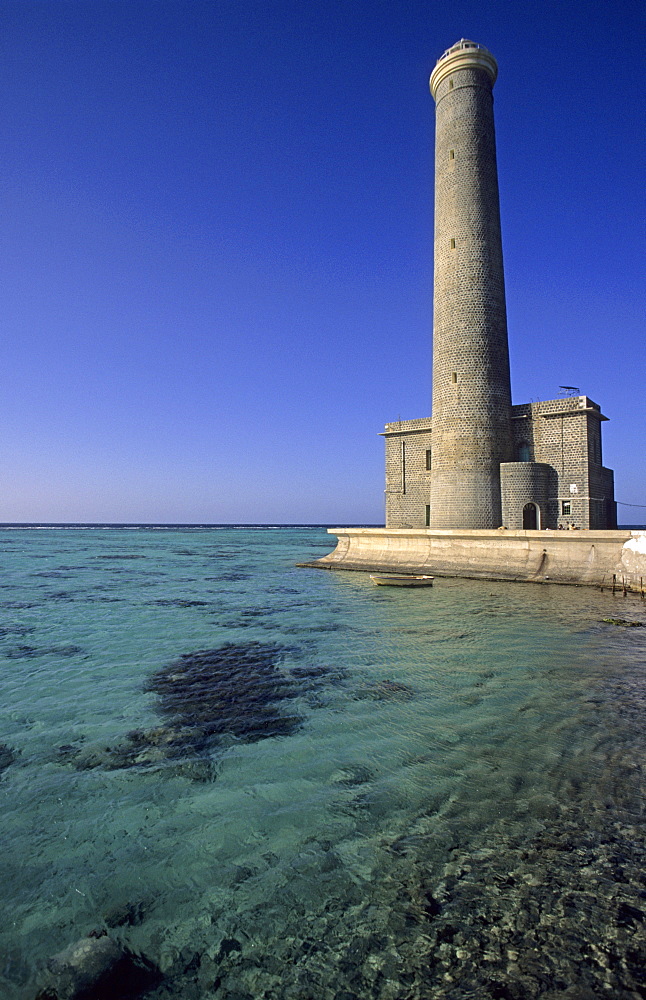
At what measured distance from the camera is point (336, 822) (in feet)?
14.0

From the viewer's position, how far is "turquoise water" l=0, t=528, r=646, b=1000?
2.92m

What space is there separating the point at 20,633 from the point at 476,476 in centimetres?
2002

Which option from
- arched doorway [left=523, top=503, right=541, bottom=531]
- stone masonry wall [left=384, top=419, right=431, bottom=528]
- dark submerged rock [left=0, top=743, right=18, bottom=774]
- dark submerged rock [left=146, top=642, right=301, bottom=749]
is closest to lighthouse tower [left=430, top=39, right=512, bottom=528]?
arched doorway [left=523, top=503, right=541, bottom=531]

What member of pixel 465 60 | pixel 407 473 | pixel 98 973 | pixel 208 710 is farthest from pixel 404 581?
pixel 465 60

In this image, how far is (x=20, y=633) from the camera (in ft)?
40.2

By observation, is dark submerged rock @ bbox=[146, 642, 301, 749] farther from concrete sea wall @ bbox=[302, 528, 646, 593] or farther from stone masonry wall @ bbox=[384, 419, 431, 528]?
stone masonry wall @ bbox=[384, 419, 431, 528]

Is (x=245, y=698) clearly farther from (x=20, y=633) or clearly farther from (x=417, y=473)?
(x=417, y=473)

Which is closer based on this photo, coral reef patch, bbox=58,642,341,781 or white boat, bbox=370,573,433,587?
coral reef patch, bbox=58,642,341,781

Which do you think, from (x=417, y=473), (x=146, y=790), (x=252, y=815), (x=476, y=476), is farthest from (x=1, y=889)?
(x=417, y=473)

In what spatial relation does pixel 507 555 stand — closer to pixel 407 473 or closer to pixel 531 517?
pixel 531 517

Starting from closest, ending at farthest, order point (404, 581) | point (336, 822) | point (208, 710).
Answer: point (336, 822), point (208, 710), point (404, 581)

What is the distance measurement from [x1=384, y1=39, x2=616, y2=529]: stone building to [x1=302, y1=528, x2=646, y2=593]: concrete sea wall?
231cm

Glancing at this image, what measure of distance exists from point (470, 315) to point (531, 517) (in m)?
10.1

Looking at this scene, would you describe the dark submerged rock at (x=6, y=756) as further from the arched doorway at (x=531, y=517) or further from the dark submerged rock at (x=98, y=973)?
the arched doorway at (x=531, y=517)
